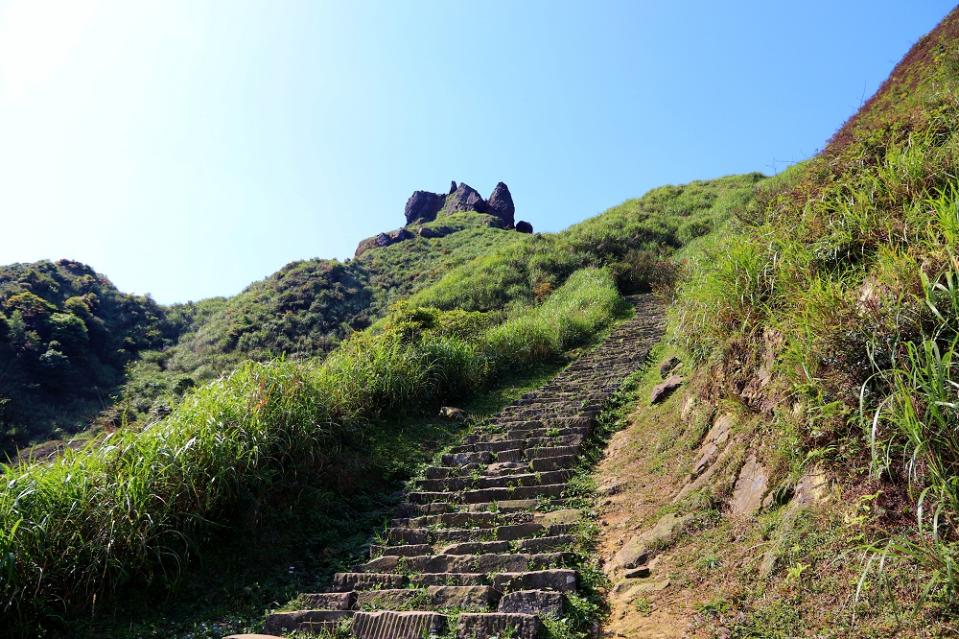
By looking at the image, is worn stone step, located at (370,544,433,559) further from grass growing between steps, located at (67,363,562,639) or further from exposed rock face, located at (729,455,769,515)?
exposed rock face, located at (729,455,769,515)

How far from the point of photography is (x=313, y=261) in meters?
38.9

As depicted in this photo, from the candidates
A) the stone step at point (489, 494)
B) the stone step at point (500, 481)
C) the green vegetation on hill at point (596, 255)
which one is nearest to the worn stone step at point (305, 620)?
the stone step at point (489, 494)

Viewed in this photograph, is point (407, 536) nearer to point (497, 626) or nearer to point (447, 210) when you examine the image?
point (497, 626)

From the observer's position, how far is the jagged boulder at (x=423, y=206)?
214 feet

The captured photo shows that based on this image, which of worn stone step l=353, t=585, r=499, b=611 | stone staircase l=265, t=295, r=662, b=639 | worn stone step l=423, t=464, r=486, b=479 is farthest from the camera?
worn stone step l=423, t=464, r=486, b=479

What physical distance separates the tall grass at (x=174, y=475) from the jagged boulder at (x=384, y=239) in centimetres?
3790

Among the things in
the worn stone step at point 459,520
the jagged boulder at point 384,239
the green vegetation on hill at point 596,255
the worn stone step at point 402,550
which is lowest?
the worn stone step at point 402,550

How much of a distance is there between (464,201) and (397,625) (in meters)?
59.6

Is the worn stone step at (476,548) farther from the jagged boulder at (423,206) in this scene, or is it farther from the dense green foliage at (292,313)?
the jagged boulder at (423,206)

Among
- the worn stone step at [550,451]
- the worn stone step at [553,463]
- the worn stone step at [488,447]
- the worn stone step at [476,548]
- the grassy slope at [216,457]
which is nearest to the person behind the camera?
the grassy slope at [216,457]

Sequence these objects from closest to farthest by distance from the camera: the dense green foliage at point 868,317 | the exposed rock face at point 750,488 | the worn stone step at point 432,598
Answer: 1. the dense green foliage at point 868,317
2. the exposed rock face at point 750,488
3. the worn stone step at point 432,598

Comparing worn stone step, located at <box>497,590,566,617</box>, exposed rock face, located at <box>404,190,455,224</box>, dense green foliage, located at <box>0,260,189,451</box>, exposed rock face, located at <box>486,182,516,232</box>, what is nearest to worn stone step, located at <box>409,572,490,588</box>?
worn stone step, located at <box>497,590,566,617</box>

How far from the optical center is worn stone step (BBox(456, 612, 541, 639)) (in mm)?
4211

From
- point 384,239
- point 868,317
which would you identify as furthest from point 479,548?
point 384,239
